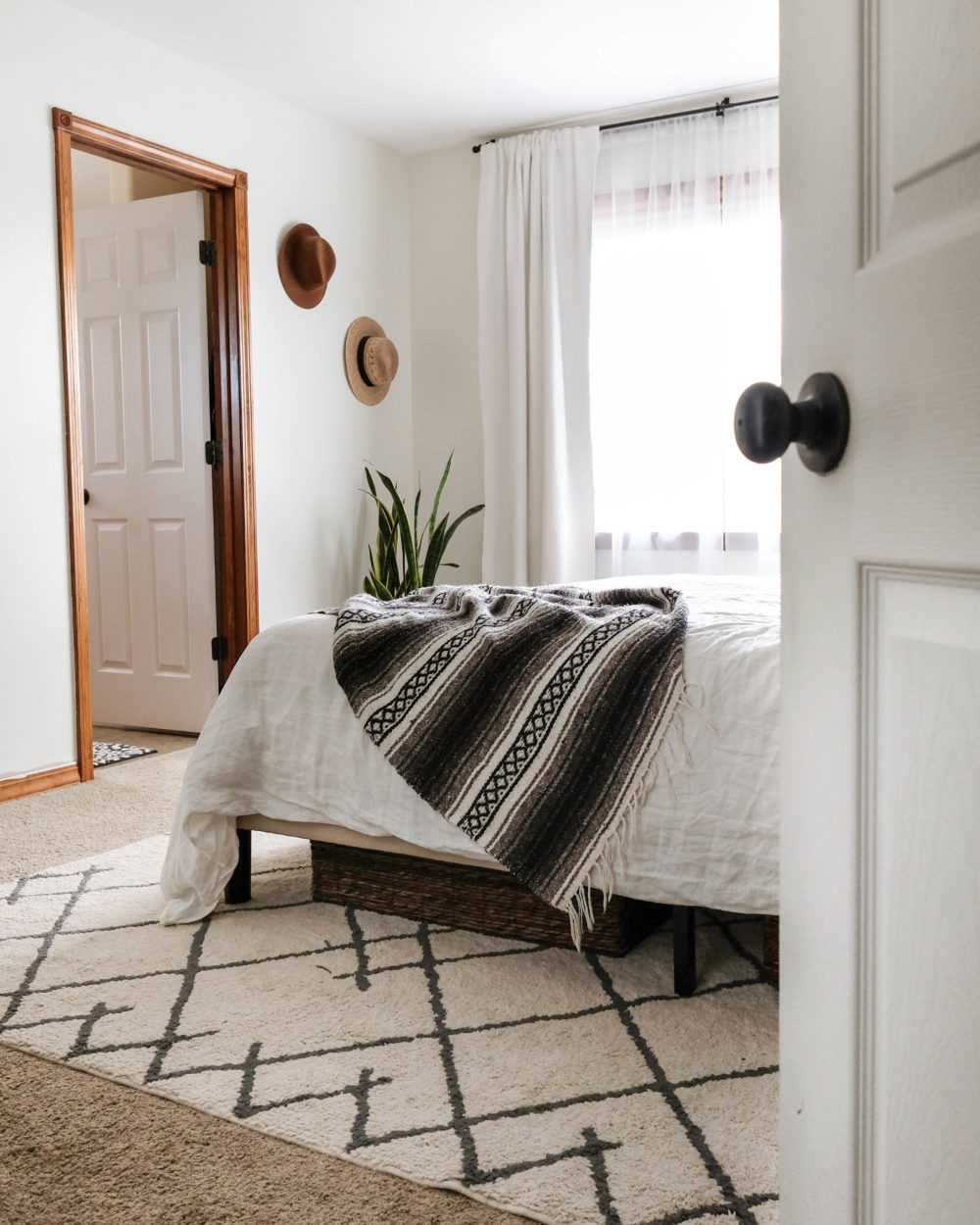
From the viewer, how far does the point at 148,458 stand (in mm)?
4281

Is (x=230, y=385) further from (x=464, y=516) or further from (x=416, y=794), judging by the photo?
(x=416, y=794)

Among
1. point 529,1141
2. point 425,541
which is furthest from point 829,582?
point 425,541

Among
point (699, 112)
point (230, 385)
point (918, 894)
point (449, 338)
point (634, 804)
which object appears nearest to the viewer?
point (918, 894)

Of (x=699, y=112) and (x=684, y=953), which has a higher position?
(x=699, y=112)

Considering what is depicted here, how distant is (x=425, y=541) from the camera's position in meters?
5.21

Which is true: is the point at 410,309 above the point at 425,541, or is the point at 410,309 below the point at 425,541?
above

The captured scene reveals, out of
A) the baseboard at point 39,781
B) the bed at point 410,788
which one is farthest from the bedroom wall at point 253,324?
the bed at point 410,788

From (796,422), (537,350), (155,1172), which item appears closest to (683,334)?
(537,350)

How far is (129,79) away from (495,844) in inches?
125

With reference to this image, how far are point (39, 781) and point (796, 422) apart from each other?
129 inches

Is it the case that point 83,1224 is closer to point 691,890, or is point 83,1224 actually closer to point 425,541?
point 691,890

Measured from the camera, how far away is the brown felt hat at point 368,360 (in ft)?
15.7

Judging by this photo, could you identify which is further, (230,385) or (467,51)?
(230,385)

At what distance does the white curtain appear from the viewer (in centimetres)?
461
